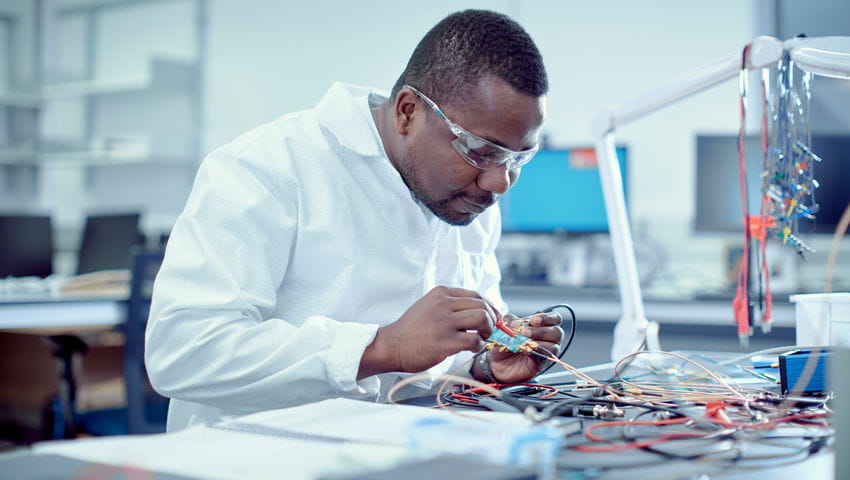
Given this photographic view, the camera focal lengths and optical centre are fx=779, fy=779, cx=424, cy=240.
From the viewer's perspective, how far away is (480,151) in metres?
1.24

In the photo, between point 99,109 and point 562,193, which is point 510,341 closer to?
point 562,193

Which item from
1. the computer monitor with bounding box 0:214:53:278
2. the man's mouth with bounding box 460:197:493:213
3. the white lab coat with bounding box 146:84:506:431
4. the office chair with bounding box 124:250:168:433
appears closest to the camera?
the white lab coat with bounding box 146:84:506:431

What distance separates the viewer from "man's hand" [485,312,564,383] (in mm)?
1204

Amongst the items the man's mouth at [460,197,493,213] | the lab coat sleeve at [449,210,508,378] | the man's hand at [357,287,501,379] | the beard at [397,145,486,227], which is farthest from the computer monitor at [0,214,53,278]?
the man's hand at [357,287,501,379]

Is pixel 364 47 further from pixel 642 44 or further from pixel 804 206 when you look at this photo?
pixel 804 206

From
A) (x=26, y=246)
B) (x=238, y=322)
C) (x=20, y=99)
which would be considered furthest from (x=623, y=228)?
(x=20, y=99)

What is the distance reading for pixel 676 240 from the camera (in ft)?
12.3

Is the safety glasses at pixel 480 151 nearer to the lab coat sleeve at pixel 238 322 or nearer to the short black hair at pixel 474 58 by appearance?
the short black hair at pixel 474 58

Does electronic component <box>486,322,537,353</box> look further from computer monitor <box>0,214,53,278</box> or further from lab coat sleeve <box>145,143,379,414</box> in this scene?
computer monitor <box>0,214,53,278</box>

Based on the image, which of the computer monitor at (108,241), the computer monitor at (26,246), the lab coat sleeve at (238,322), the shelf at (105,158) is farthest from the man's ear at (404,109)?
the shelf at (105,158)

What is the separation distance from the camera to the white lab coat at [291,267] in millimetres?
1120

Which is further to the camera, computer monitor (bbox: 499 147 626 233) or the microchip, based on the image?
computer monitor (bbox: 499 147 626 233)

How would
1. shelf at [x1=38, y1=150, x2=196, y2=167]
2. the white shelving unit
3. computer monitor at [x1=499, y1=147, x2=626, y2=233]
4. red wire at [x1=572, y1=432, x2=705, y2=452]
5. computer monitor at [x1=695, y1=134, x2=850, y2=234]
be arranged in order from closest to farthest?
red wire at [x1=572, y1=432, x2=705, y2=452], computer monitor at [x1=695, y1=134, x2=850, y2=234], computer monitor at [x1=499, y1=147, x2=626, y2=233], shelf at [x1=38, y1=150, x2=196, y2=167], the white shelving unit

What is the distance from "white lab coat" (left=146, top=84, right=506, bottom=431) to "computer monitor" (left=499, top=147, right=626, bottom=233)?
77.0 inches
